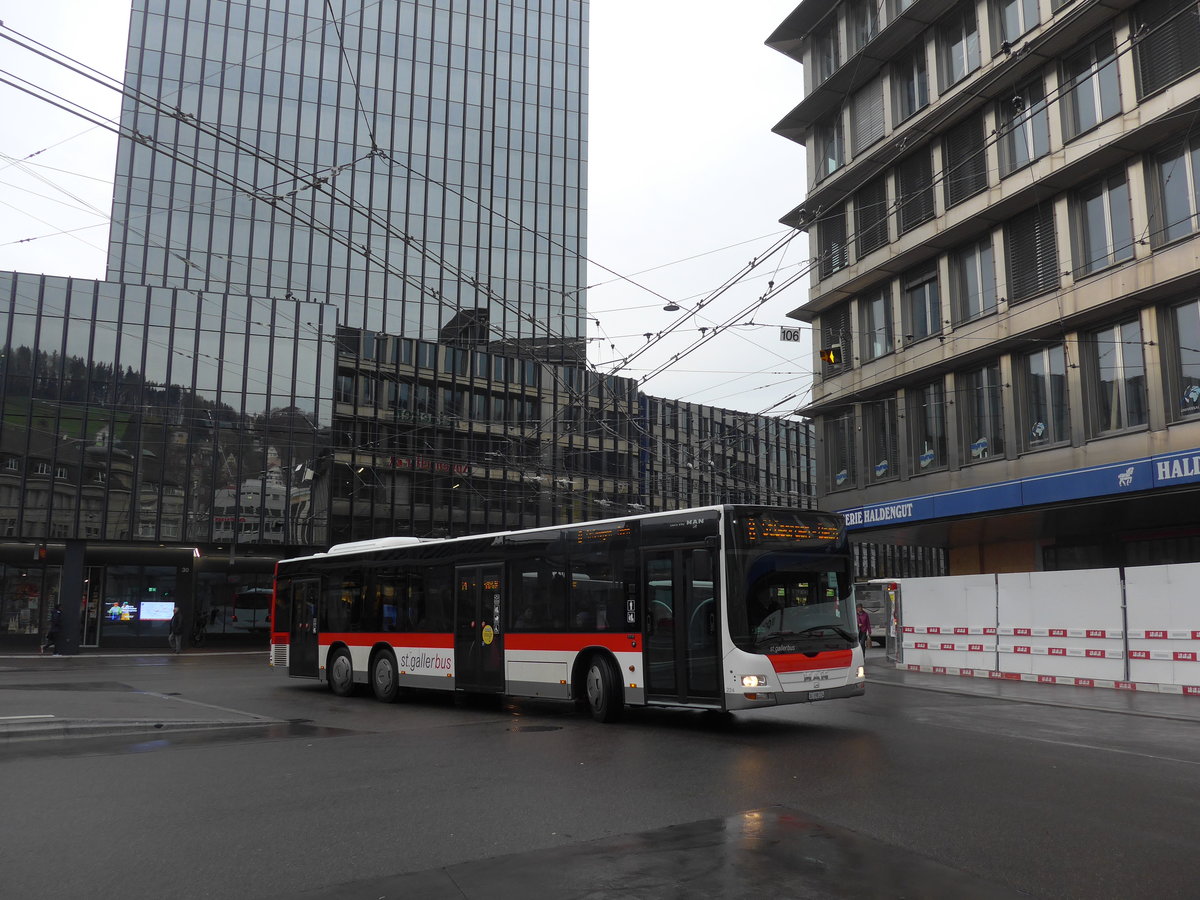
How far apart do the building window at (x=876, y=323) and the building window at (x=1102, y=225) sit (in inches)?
283

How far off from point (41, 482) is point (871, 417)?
1278 inches

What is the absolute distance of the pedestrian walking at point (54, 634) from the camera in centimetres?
3734

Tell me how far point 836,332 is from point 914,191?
16.7ft

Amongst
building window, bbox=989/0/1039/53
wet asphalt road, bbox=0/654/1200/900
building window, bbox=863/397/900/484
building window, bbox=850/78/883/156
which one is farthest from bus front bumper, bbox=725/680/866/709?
building window, bbox=850/78/883/156

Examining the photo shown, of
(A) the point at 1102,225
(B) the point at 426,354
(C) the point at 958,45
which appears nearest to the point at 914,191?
(C) the point at 958,45

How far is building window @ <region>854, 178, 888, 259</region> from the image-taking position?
2991 cm

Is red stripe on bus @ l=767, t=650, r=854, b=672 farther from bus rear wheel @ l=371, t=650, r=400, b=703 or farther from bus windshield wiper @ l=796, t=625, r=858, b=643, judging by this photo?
bus rear wheel @ l=371, t=650, r=400, b=703

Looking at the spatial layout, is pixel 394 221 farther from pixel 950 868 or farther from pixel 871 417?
pixel 950 868

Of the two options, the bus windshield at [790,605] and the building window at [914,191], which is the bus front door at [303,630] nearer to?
the bus windshield at [790,605]

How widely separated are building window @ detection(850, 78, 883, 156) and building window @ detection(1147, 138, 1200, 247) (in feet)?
33.0

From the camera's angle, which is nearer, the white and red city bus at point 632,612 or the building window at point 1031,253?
the white and red city bus at point 632,612

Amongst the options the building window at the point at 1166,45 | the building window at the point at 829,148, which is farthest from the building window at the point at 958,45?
the building window at the point at 1166,45

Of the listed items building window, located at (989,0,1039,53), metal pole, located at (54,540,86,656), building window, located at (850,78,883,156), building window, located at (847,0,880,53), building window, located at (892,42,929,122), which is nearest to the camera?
building window, located at (989,0,1039,53)

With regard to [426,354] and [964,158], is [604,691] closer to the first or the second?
[964,158]
